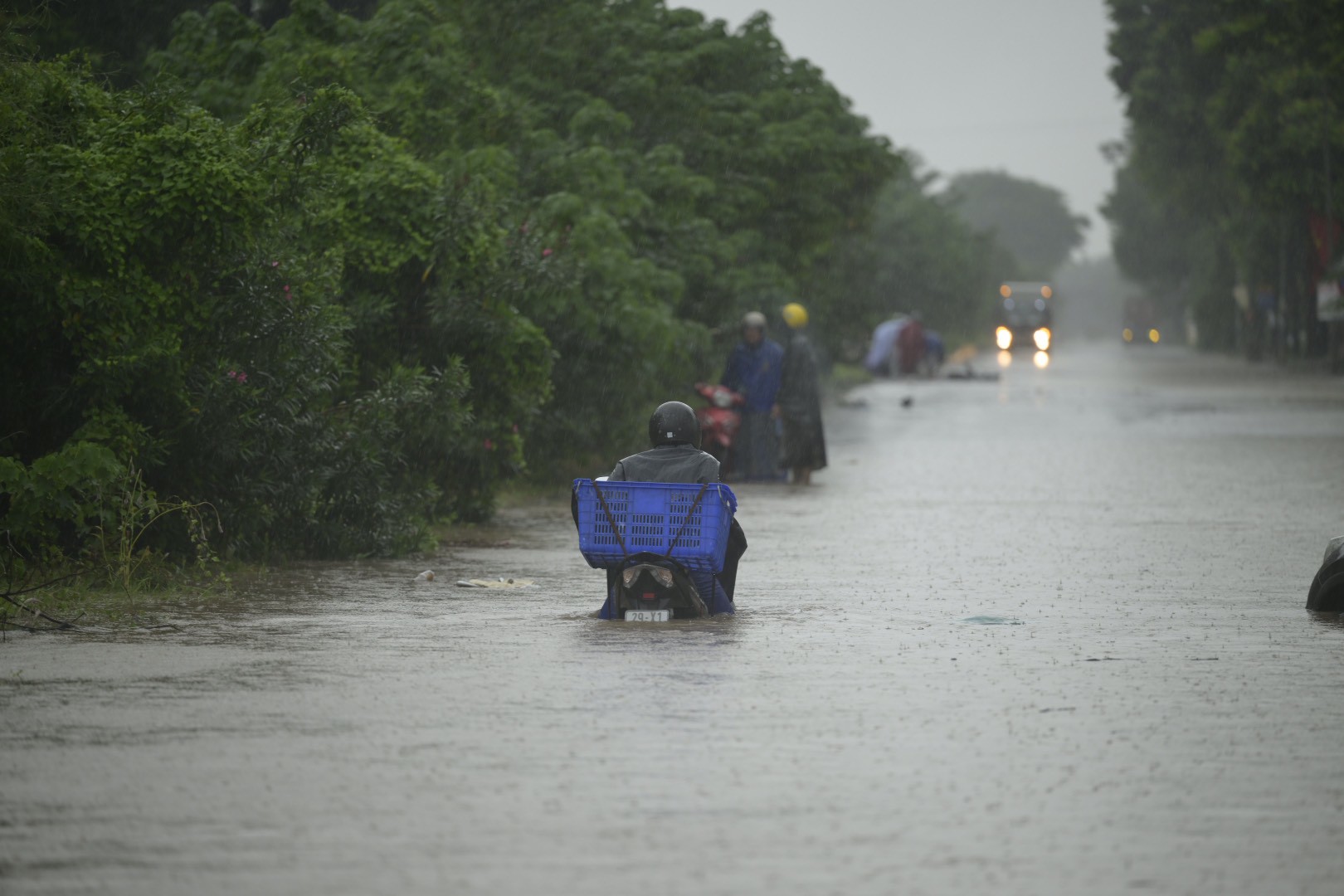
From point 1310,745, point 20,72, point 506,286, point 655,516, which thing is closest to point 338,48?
point 506,286

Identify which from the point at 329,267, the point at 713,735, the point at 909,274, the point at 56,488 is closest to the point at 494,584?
the point at 56,488

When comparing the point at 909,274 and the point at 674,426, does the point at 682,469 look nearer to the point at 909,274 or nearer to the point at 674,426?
the point at 674,426

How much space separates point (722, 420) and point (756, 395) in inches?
18.0

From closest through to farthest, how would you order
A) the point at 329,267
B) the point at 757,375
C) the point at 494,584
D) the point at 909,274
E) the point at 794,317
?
the point at 494,584 < the point at 329,267 < the point at 757,375 < the point at 794,317 < the point at 909,274

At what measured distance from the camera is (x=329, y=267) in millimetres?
15633

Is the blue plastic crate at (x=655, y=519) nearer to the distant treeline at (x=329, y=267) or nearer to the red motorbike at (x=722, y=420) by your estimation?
the distant treeline at (x=329, y=267)

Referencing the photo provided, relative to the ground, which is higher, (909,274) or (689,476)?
(909,274)

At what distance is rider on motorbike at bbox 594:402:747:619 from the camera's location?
1148 centimetres

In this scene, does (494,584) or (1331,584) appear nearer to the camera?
(1331,584)

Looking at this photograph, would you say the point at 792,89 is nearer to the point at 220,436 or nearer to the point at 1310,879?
the point at 220,436

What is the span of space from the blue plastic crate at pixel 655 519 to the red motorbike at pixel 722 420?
1218cm

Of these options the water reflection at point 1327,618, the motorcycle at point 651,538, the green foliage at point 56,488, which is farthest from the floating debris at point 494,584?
the water reflection at point 1327,618

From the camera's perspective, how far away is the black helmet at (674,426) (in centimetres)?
1173

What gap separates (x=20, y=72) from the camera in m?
13.5
